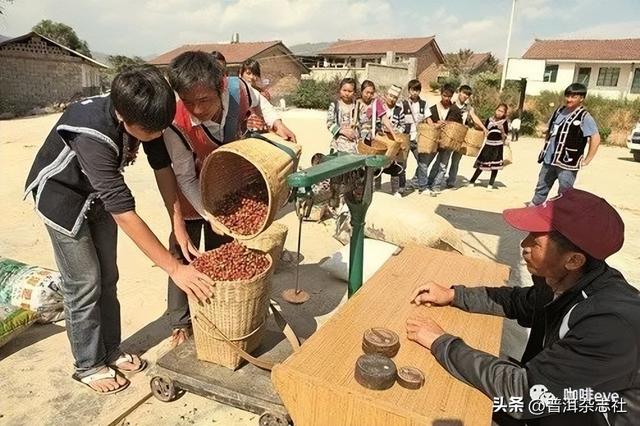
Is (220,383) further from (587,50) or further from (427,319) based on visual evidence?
(587,50)

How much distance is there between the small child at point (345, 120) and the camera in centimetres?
575

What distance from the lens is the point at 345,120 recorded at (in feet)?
19.5

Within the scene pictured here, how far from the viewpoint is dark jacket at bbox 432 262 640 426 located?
136 cm

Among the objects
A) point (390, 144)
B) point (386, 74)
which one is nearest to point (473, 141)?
point (390, 144)

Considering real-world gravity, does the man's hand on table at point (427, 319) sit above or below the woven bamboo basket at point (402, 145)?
below

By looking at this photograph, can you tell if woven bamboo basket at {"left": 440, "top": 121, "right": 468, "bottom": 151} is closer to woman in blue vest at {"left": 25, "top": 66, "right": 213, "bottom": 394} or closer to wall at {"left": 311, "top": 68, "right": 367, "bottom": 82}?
woman in blue vest at {"left": 25, "top": 66, "right": 213, "bottom": 394}

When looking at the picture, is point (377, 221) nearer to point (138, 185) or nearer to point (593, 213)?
point (593, 213)

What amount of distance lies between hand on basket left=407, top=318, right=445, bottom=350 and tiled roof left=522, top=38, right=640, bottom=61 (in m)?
33.1

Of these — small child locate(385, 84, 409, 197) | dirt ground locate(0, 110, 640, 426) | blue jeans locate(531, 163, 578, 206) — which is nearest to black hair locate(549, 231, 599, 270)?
dirt ground locate(0, 110, 640, 426)

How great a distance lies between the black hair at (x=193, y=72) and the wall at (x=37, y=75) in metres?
19.3

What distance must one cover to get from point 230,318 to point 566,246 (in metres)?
1.50

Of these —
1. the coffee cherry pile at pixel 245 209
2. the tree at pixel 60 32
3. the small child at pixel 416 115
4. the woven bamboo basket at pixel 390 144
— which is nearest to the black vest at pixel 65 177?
the coffee cherry pile at pixel 245 209

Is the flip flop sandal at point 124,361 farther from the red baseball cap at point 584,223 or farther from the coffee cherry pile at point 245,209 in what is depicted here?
the red baseball cap at point 584,223

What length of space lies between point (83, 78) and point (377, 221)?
21.6m
